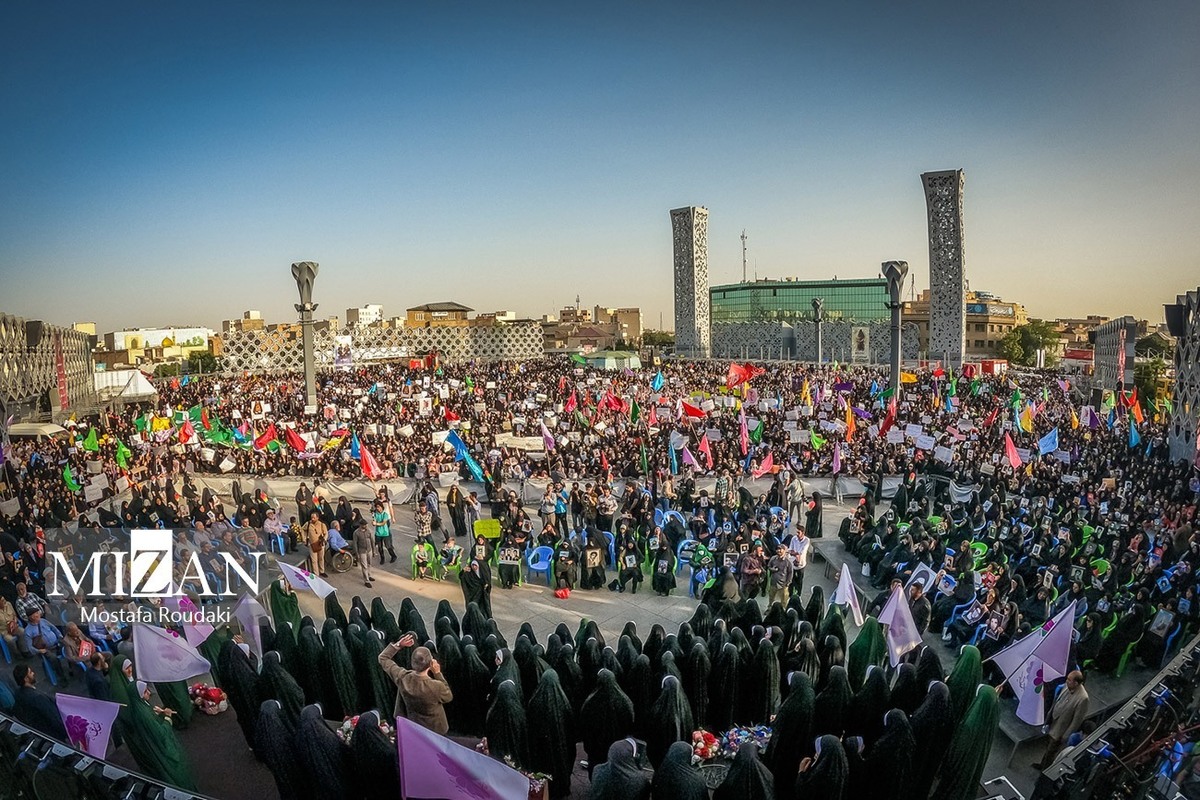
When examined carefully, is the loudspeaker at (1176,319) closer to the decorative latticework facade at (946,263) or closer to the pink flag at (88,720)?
the pink flag at (88,720)

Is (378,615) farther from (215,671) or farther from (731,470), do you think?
(731,470)

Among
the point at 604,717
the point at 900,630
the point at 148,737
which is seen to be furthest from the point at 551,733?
the point at 900,630

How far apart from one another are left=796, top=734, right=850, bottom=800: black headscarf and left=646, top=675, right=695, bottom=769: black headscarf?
1.33m

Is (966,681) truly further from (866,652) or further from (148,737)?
(148,737)

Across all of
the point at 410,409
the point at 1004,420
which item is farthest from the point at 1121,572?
the point at 410,409

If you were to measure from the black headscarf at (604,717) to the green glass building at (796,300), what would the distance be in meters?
74.4

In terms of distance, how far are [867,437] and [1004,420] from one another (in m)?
5.95

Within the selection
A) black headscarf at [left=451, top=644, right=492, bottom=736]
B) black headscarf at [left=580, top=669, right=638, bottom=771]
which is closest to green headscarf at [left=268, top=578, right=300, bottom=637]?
black headscarf at [left=451, top=644, right=492, bottom=736]

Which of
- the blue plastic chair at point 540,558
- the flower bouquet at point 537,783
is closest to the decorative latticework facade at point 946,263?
the blue plastic chair at point 540,558

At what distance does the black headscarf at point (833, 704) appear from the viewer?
585cm

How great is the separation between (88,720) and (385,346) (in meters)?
60.2

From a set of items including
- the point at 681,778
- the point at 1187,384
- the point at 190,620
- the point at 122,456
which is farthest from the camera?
the point at 1187,384

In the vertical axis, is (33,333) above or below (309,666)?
above

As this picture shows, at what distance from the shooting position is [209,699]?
771 cm
